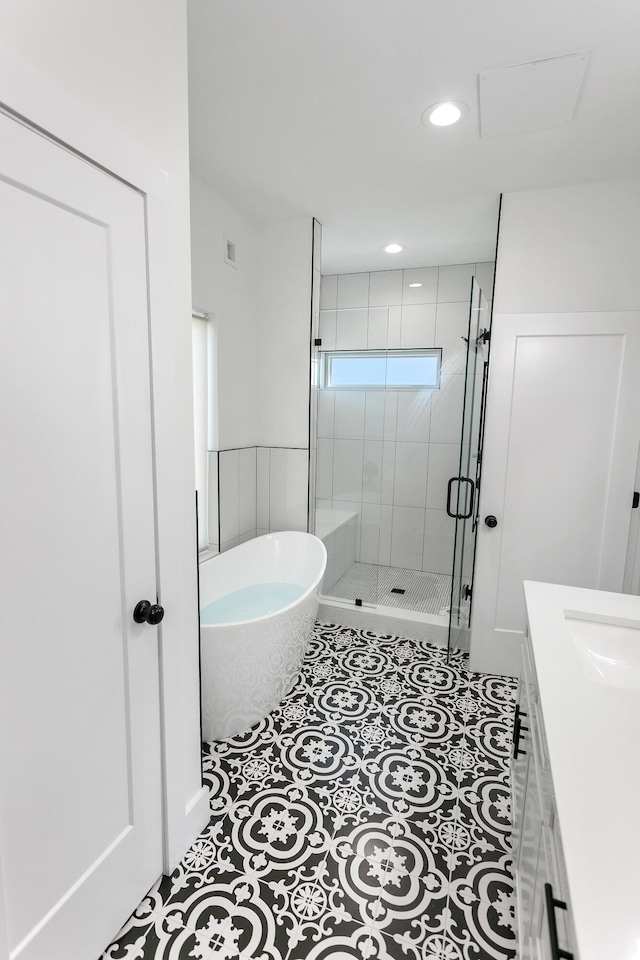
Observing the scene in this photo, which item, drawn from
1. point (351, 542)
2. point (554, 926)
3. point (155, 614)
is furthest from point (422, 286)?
point (554, 926)

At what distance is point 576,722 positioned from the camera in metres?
Result: 1.02

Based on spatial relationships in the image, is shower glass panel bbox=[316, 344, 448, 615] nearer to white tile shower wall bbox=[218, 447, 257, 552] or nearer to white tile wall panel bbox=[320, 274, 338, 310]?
white tile shower wall bbox=[218, 447, 257, 552]

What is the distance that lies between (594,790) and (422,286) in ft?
12.6

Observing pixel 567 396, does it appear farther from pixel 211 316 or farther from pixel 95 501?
pixel 95 501

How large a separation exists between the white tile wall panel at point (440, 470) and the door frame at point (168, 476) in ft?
8.72

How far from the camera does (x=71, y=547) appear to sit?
117 cm

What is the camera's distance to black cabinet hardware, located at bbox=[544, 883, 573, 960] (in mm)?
680

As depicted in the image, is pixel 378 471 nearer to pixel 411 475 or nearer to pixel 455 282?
pixel 411 475

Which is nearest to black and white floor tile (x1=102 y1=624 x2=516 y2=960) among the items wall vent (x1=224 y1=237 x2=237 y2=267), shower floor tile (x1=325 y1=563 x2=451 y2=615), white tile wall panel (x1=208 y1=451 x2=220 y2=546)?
shower floor tile (x1=325 y1=563 x2=451 y2=615)

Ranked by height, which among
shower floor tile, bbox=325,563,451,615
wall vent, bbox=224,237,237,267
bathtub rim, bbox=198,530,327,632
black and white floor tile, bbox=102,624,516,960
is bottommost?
black and white floor tile, bbox=102,624,516,960

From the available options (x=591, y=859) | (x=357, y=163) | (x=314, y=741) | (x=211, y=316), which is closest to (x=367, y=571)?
(x=314, y=741)

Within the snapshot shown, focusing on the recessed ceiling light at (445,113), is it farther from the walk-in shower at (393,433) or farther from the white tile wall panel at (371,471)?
the white tile wall panel at (371,471)

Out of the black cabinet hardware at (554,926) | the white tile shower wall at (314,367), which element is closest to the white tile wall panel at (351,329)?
the white tile shower wall at (314,367)

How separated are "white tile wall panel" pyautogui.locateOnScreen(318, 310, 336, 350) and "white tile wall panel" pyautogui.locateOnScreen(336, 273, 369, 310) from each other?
11.1 inches
